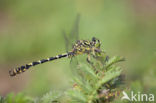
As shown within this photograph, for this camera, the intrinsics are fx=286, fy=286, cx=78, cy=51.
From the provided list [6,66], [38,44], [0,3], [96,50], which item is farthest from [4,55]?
[96,50]

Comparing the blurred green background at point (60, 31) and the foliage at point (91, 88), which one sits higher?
the blurred green background at point (60, 31)

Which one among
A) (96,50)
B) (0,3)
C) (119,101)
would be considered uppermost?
(0,3)

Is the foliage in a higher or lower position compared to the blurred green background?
lower

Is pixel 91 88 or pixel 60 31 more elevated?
pixel 60 31

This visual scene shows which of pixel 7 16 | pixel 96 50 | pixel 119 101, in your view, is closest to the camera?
pixel 119 101

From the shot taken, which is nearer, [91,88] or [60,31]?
[91,88]

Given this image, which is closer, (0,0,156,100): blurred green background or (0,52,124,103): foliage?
(0,52,124,103): foliage

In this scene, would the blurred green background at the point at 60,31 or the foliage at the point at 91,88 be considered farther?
the blurred green background at the point at 60,31

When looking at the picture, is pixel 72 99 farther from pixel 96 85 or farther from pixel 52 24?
pixel 52 24
